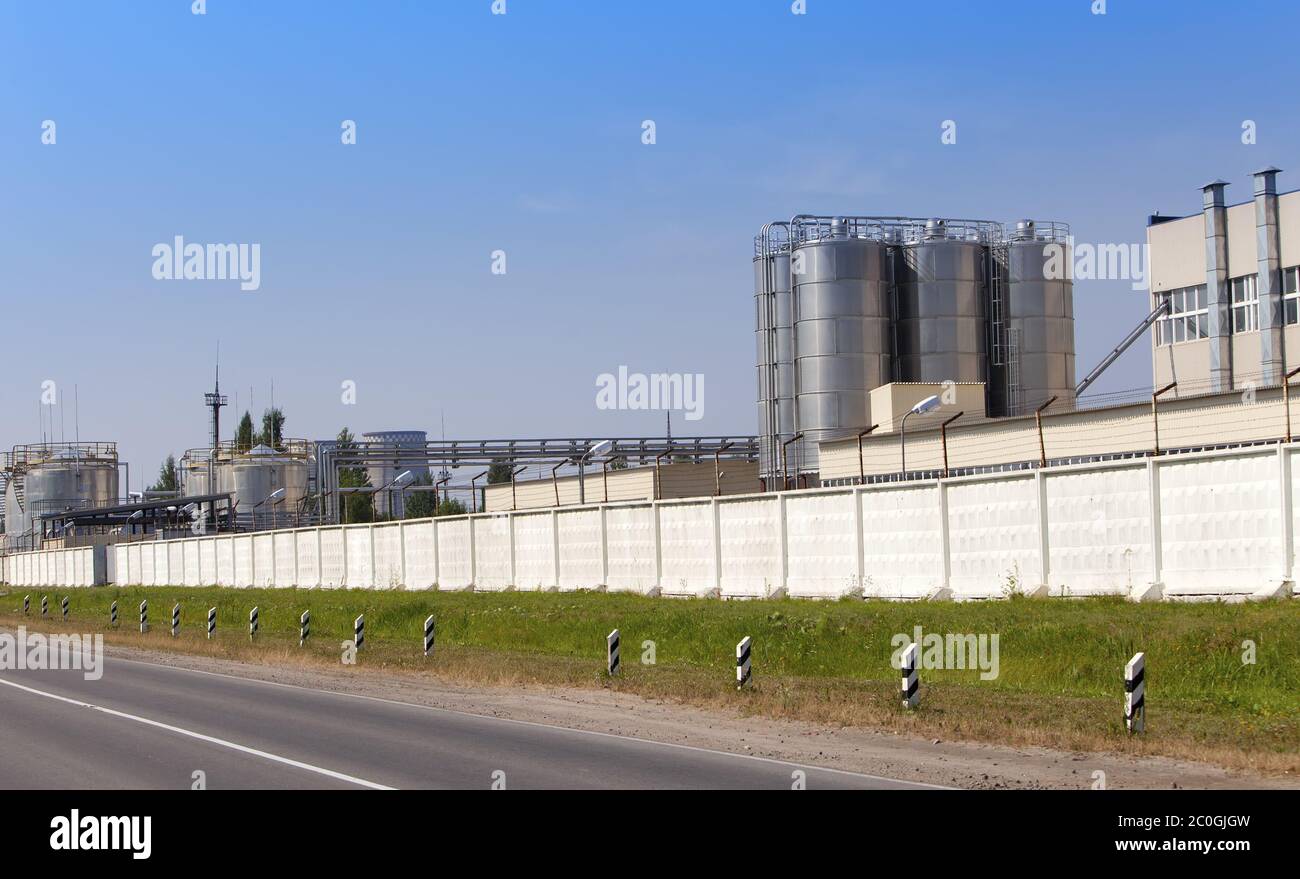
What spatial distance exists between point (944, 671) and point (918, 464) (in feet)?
71.4

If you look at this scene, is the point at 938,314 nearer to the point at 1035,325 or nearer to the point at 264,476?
the point at 1035,325

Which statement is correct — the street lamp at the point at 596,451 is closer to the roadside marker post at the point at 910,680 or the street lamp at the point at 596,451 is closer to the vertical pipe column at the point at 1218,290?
the vertical pipe column at the point at 1218,290

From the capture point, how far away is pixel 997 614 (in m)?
21.5

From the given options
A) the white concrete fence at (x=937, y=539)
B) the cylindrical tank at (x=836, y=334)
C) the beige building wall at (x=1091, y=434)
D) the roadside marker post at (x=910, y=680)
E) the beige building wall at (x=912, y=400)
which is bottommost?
the roadside marker post at (x=910, y=680)

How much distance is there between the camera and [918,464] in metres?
41.1

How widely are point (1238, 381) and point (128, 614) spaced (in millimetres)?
45080

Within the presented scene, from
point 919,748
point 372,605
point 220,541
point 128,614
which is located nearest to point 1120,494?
point 919,748

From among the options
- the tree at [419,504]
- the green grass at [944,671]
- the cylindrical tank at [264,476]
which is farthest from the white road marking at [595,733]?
the tree at [419,504]

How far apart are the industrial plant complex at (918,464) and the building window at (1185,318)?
94 millimetres

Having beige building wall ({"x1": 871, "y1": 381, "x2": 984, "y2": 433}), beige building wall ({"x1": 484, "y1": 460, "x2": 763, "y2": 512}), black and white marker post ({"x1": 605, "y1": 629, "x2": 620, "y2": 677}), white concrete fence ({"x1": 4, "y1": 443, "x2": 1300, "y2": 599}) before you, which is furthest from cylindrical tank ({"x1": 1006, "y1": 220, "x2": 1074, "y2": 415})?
black and white marker post ({"x1": 605, "y1": 629, "x2": 620, "y2": 677})

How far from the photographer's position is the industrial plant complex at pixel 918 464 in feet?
74.0

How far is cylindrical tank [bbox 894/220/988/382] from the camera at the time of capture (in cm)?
A: 5141

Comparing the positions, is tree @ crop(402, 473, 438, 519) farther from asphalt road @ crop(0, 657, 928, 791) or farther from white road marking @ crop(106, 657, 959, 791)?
asphalt road @ crop(0, 657, 928, 791)
